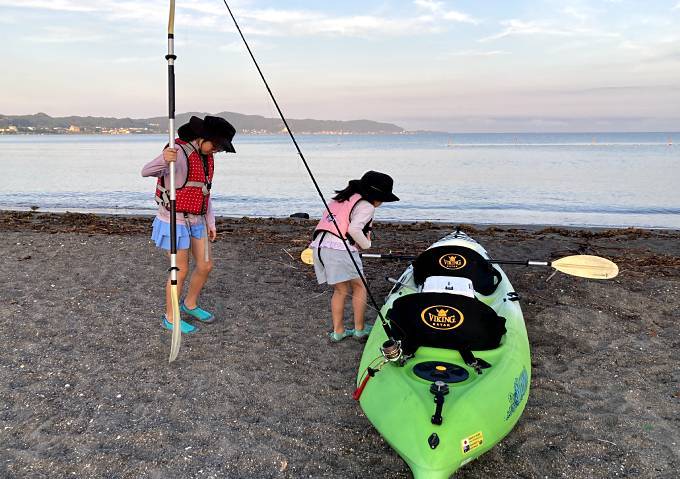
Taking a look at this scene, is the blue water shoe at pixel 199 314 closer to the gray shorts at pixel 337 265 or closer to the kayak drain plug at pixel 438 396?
the gray shorts at pixel 337 265

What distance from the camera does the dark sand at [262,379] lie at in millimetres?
3689

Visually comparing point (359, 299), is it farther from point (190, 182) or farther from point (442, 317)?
point (190, 182)

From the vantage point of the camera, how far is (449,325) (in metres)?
4.17

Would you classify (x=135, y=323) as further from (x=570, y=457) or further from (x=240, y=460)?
(x=570, y=457)

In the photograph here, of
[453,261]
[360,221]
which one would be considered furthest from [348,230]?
[453,261]

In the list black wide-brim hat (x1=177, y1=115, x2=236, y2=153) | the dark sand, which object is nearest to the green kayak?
the dark sand

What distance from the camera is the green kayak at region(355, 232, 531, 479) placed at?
10.6ft

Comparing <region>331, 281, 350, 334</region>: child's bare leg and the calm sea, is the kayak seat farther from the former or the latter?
the calm sea

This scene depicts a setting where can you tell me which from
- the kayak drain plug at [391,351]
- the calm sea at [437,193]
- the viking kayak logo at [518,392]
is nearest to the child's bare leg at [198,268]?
the kayak drain plug at [391,351]

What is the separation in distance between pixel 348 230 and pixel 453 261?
1245 millimetres

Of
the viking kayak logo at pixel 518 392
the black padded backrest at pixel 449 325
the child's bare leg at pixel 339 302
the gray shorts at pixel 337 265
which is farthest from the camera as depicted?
the child's bare leg at pixel 339 302

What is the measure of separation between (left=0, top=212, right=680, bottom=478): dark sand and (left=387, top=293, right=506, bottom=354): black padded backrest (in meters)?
0.68

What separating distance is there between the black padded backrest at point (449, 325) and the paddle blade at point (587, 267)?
Answer: 2.58 meters

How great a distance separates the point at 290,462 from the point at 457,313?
161 cm
